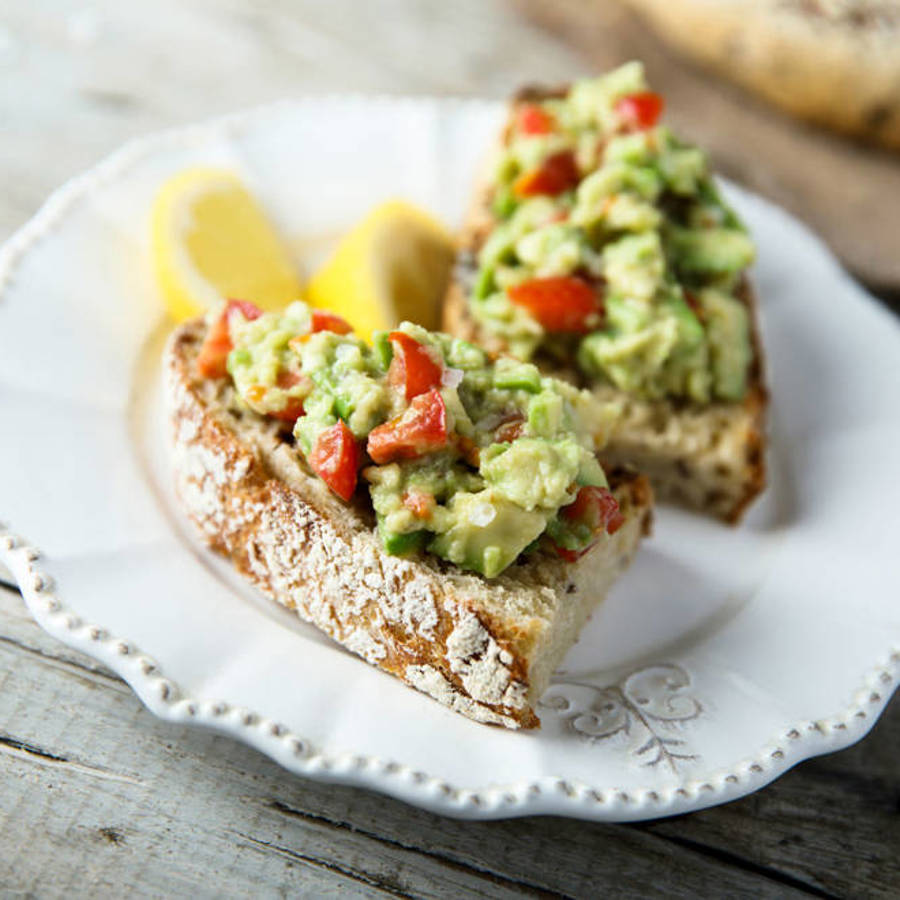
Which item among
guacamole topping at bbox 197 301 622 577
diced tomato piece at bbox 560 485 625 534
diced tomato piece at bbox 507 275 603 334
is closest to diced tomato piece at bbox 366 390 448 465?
guacamole topping at bbox 197 301 622 577

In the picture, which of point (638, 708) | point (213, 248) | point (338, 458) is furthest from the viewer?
point (213, 248)

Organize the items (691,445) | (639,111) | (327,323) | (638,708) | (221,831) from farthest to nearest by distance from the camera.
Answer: (639,111) < (691,445) < (327,323) < (638,708) < (221,831)

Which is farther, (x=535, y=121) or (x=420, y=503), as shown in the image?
(x=535, y=121)

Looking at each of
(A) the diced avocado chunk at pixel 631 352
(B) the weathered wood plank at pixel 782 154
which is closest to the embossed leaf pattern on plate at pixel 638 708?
(A) the diced avocado chunk at pixel 631 352

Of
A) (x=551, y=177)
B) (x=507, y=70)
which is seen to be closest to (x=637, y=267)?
(x=551, y=177)

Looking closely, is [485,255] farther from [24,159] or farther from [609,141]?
[24,159]

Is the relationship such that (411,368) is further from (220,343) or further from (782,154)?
(782,154)

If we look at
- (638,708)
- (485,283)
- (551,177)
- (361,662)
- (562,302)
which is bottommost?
(361,662)

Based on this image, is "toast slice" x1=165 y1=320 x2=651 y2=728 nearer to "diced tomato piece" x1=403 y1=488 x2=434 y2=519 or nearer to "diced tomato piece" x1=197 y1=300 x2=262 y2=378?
"diced tomato piece" x1=197 y1=300 x2=262 y2=378
